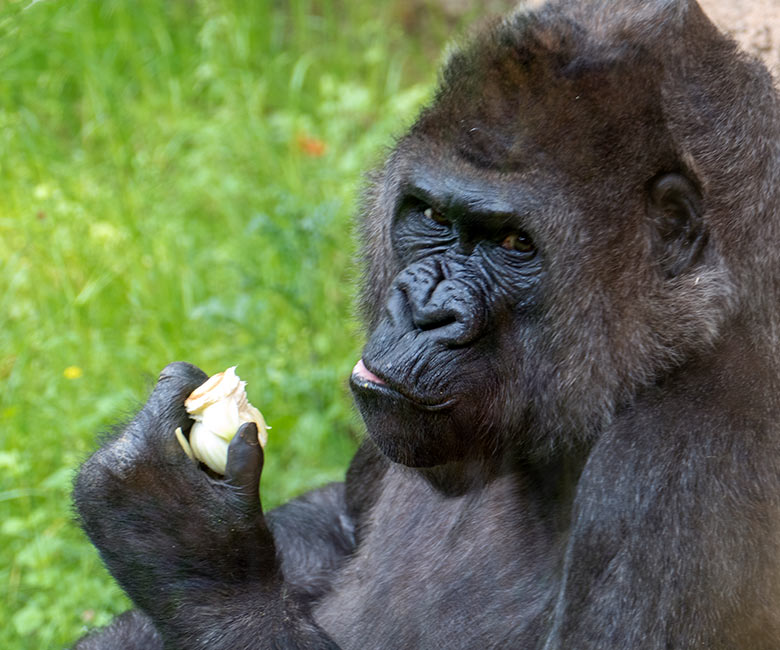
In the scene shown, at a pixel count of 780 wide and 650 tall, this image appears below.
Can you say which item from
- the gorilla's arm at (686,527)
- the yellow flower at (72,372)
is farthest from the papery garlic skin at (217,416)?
the yellow flower at (72,372)

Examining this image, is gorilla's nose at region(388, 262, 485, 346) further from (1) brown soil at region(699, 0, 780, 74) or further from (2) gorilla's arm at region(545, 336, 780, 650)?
Answer: (1) brown soil at region(699, 0, 780, 74)

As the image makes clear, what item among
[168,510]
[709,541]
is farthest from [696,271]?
[168,510]

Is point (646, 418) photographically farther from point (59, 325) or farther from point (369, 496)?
point (59, 325)

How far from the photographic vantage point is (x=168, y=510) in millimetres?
3029

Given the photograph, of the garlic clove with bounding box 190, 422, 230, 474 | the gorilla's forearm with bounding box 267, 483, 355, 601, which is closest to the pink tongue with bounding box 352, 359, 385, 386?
the garlic clove with bounding box 190, 422, 230, 474

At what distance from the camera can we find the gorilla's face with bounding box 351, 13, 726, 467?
2730 millimetres

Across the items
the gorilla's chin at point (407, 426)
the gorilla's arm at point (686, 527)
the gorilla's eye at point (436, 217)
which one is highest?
the gorilla's eye at point (436, 217)

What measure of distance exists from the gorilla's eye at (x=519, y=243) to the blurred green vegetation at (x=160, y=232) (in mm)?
947

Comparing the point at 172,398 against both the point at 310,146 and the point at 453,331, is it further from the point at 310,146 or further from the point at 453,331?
the point at 310,146

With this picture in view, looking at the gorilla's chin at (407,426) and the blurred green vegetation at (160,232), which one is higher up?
the blurred green vegetation at (160,232)

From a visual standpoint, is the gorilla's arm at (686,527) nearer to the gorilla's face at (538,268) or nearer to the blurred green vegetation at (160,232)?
the gorilla's face at (538,268)

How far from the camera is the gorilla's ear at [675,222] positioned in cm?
272

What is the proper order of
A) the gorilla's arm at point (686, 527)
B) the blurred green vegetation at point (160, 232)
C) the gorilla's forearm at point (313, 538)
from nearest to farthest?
the gorilla's arm at point (686, 527) → the gorilla's forearm at point (313, 538) → the blurred green vegetation at point (160, 232)

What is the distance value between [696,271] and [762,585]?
718 mm
